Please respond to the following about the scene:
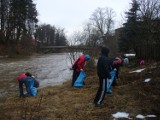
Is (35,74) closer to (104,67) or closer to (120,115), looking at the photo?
(104,67)

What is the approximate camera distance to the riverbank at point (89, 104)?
7.17 meters

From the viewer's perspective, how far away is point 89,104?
27.0ft

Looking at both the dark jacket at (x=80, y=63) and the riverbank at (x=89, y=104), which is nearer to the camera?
the riverbank at (x=89, y=104)

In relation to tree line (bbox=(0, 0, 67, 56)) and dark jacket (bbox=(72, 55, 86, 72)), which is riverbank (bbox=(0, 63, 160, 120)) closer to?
dark jacket (bbox=(72, 55, 86, 72))

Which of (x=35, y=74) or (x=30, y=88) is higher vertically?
(x=30, y=88)

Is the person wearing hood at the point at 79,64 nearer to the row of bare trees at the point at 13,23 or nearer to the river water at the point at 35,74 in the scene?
the river water at the point at 35,74

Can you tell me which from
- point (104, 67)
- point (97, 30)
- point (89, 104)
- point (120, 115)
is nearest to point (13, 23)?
point (97, 30)

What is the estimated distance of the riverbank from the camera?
23.5 ft

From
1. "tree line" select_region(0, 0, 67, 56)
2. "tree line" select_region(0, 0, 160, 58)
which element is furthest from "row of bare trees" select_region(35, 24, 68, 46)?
"tree line" select_region(0, 0, 67, 56)

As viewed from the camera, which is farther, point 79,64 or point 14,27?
point 14,27

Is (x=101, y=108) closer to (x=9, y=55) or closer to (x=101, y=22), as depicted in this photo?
(x=9, y=55)

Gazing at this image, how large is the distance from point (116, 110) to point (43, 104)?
2.36 metres

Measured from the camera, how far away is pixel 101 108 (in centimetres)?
775

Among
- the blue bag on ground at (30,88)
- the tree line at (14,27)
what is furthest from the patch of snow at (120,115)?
the tree line at (14,27)
